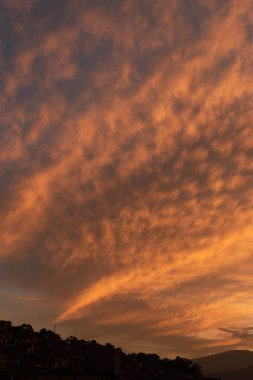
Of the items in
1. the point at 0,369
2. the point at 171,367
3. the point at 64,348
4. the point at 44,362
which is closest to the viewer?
the point at 0,369

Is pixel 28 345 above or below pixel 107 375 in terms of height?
above

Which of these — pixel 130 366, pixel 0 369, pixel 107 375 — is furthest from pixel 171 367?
pixel 107 375

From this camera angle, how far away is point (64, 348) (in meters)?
151

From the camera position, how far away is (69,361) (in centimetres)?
12631

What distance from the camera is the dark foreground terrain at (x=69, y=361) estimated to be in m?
103

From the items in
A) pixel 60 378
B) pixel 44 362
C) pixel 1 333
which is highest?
pixel 1 333

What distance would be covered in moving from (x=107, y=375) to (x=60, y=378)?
10487 mm

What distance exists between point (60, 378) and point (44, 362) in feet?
135

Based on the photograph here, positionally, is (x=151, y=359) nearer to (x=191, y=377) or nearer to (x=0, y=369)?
(x=191, y=377)

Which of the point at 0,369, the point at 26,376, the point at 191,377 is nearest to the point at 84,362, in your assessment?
the point at 0,369

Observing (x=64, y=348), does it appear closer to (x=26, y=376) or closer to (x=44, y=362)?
(x=44, y=362)

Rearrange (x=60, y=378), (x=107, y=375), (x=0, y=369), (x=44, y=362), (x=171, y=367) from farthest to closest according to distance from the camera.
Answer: (x=171, y=367) → (x=44, y=362) → (x=0, y=369) → (x=107, y=375) → (x=60, y=378)

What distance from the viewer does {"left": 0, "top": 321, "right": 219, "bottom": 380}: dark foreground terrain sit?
4056 inches

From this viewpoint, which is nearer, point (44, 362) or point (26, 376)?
point (26, 376)
